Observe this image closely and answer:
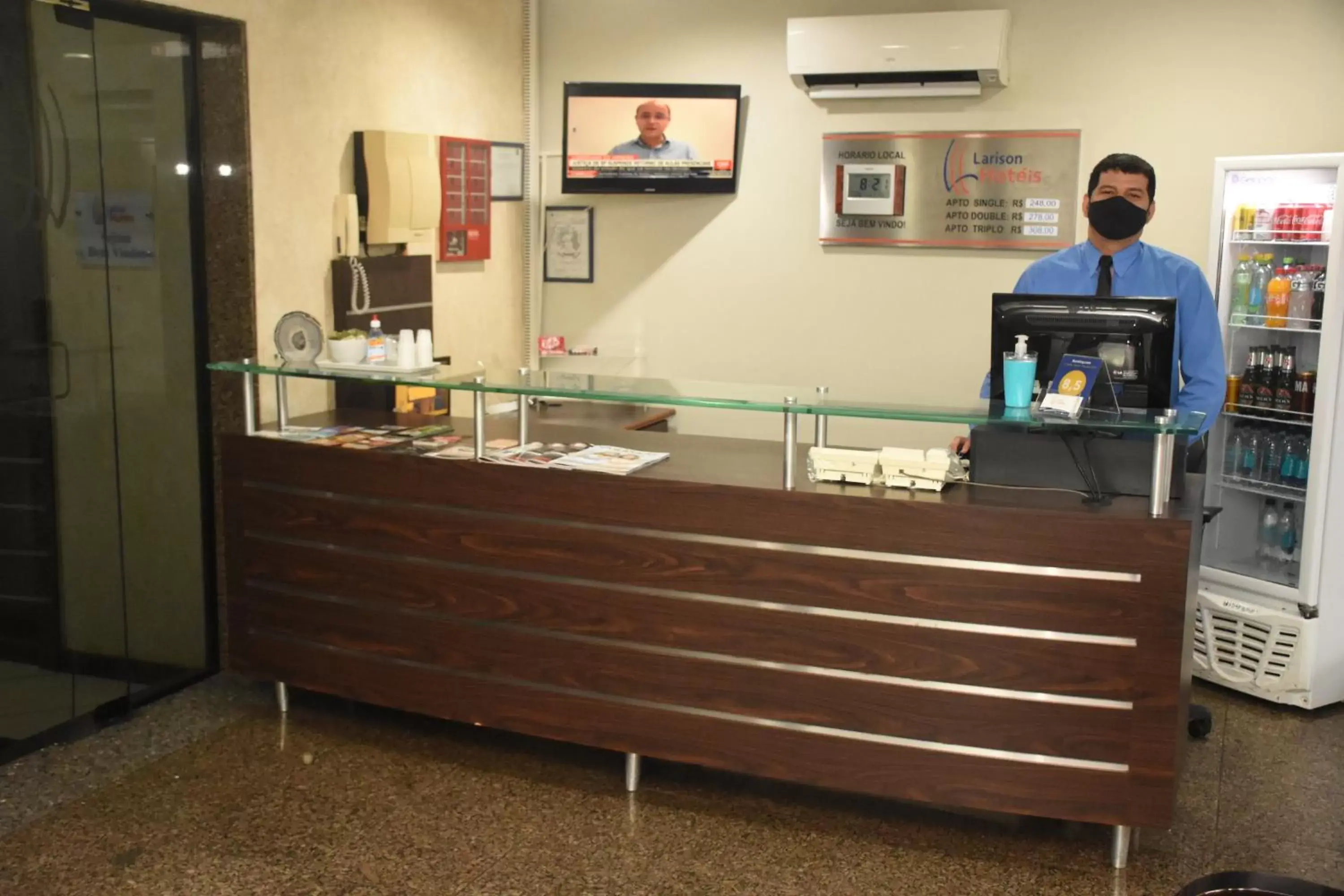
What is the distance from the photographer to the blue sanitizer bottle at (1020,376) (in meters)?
3.40

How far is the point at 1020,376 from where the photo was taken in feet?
11.2

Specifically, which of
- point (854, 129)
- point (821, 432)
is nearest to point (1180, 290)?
point (821, 432)

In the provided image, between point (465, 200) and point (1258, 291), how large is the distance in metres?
3.41

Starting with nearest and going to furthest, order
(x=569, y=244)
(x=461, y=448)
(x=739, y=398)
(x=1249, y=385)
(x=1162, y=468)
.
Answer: (x=1162, y=468)
(x=739, y=398)
(x=461, y=448)
(x=1249, y=385)
(x=569, y=244)

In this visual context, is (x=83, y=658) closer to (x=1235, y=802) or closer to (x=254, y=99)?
(x=254, y=99)

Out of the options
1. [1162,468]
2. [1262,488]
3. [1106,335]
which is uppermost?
[1106,335]

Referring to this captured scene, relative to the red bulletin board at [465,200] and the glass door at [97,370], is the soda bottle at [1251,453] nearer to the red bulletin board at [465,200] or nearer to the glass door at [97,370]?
the red bulletin board at [465,200]

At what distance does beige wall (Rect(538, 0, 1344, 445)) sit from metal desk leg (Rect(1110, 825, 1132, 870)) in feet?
7.15

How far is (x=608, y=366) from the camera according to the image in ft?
21.3

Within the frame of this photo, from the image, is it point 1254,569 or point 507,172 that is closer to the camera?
point 1254,569

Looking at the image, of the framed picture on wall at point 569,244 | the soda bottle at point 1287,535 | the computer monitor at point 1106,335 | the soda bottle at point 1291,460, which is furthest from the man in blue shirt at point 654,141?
the soda bottle at point 1287,535

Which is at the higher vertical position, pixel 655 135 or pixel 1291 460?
pixel 655 135

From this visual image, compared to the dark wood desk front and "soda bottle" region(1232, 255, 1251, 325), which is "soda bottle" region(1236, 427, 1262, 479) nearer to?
"soda bottle" region(1232, 255, 1251, 325)

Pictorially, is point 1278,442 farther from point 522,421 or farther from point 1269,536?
point 522,421
